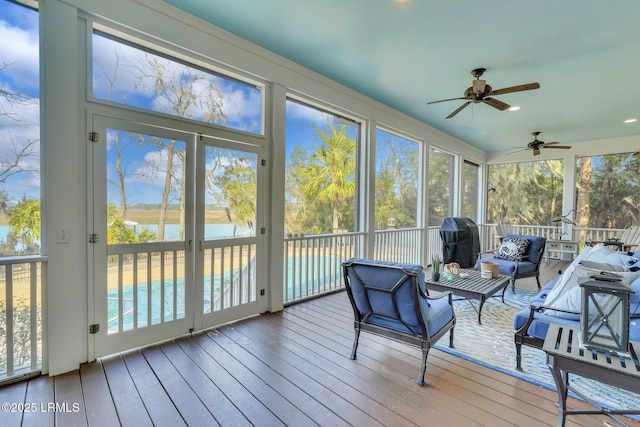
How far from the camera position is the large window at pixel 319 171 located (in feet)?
13.7

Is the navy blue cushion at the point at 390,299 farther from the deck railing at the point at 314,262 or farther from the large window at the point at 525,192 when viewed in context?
the large window at the point at 525,192

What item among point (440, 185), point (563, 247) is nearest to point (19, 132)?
point (440, 185)

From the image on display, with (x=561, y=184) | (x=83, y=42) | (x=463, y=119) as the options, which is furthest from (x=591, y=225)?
(x=83, y=42)

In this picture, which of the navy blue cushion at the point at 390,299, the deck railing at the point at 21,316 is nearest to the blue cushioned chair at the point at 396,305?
the navy blue cushion at the point at 390,299

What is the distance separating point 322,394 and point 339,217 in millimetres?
3021

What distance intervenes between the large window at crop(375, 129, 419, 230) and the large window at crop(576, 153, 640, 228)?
460 centimetres

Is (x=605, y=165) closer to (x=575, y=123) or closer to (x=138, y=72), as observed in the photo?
(x=575, y=123)

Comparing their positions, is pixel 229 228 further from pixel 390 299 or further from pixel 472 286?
pixel 472 286

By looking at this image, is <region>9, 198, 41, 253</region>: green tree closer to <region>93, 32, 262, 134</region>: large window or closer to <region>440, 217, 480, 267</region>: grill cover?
<region>93, 32, 262, 134</region>: large window

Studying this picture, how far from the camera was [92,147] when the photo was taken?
240cm

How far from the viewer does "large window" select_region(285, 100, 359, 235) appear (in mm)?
4172

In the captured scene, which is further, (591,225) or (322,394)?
(591,225)

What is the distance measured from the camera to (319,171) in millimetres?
4602

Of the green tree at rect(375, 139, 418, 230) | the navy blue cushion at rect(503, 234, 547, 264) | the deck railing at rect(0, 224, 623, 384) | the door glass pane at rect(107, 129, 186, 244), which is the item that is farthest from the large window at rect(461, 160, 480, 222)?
the door glass pane at rect(107, 129, 186, 244)
